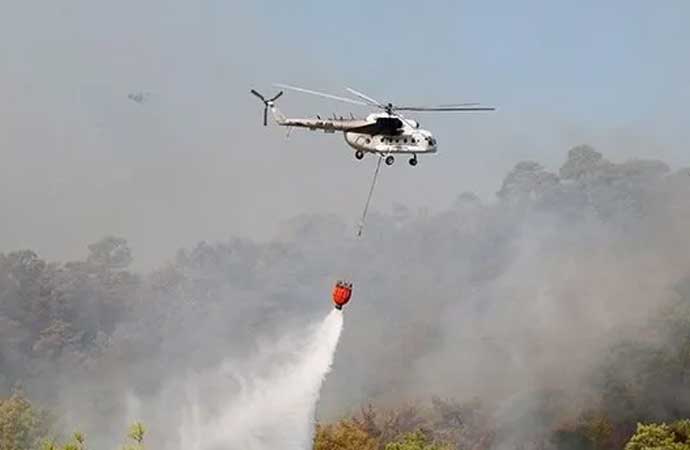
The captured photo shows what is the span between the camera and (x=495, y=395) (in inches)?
4072

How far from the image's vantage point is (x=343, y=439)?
8319 cm

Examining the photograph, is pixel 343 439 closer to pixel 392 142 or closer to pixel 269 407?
pixel 269 407

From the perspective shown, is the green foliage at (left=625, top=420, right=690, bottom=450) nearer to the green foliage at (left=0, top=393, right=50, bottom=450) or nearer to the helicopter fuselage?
the helicopter fuselage

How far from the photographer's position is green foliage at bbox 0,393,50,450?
293 feet

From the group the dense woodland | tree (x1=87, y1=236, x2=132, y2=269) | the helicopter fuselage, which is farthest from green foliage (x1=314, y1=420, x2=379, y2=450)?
tree (x1=87, y1=236, x2=132, y2=269)

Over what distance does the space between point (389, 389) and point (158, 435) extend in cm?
2727

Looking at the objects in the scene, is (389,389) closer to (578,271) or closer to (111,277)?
(578,271)

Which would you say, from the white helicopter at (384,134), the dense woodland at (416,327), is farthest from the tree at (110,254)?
the white helicopter at (384,134)

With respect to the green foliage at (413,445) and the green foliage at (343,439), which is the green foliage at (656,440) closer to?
the green foliage at (413,445)

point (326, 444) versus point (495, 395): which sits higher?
point (495, 395)

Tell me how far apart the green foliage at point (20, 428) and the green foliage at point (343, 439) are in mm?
23366

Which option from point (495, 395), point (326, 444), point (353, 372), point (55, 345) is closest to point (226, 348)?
point (353, 372)

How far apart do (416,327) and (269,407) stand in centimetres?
5329

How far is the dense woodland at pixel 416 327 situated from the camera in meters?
95.5
